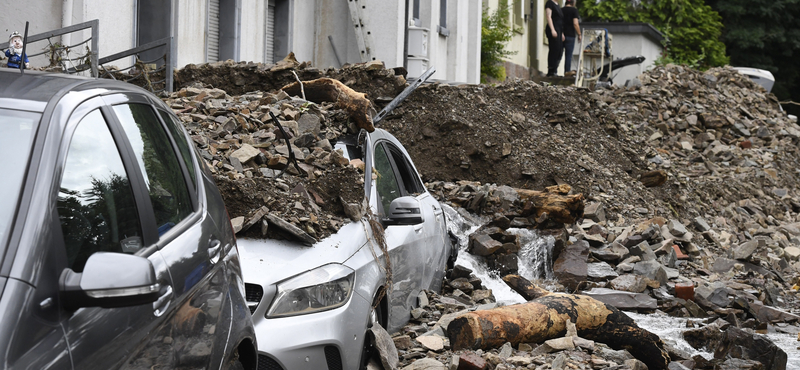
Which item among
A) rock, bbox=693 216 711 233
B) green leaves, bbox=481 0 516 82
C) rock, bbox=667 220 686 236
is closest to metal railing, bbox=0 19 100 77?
rock, bbox=667 220 686 236

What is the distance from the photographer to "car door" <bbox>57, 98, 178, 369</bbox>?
6.30 ft

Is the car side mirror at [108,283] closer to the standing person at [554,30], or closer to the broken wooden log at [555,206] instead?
the broken wooden log at [555,206]

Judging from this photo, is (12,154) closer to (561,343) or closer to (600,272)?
(561,343)

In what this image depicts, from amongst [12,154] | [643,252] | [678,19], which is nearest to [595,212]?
[643,252]

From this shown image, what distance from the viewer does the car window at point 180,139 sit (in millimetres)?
3084

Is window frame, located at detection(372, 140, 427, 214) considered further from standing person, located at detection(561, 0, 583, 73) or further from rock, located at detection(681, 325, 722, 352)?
standing person, located at detection(561, 0, 583, 73)

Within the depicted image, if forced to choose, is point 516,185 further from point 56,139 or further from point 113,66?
point 56,139

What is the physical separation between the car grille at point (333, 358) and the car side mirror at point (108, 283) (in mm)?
2171

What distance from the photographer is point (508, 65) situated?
88.2 feet

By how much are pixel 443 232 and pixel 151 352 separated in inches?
188

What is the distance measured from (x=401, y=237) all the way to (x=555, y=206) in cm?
628

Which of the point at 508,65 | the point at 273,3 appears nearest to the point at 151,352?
the point at 273,3

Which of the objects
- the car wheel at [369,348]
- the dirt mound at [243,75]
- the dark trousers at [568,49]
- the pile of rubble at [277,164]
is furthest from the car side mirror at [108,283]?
the dark trousers at [568,49]

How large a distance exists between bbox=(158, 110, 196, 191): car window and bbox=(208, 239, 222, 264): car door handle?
261mm
